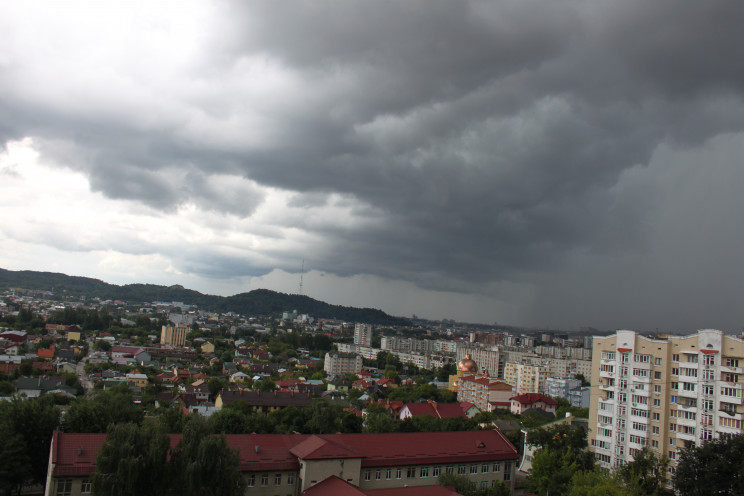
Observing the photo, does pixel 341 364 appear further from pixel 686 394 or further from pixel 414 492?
pixel 414 492

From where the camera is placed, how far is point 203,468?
19.3 metres

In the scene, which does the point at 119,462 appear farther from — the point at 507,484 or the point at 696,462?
the point at 696,462

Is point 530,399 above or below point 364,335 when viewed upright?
above

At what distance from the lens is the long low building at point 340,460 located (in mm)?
20828

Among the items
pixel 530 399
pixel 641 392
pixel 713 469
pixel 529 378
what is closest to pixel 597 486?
pixel 713 469

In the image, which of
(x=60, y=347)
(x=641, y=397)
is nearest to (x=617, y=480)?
(x=641, y=397)

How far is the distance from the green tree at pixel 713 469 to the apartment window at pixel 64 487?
26508mm

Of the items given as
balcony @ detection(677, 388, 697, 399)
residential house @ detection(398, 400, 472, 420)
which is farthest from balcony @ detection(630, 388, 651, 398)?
residential house @ detection(398, 400, 472, 420)

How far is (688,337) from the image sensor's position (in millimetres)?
31156

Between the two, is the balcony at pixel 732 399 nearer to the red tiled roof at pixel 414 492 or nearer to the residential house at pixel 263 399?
the red tiled roof at pixel 414 492

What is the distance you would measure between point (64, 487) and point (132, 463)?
4573 millimetres

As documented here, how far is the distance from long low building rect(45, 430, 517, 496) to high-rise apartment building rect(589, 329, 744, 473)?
8540 mm

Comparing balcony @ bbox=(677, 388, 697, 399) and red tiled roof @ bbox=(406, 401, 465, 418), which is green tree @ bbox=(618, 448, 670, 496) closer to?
balcony @ bbox=(677, 388, 697, 399)

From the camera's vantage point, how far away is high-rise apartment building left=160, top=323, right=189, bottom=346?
131 metres
